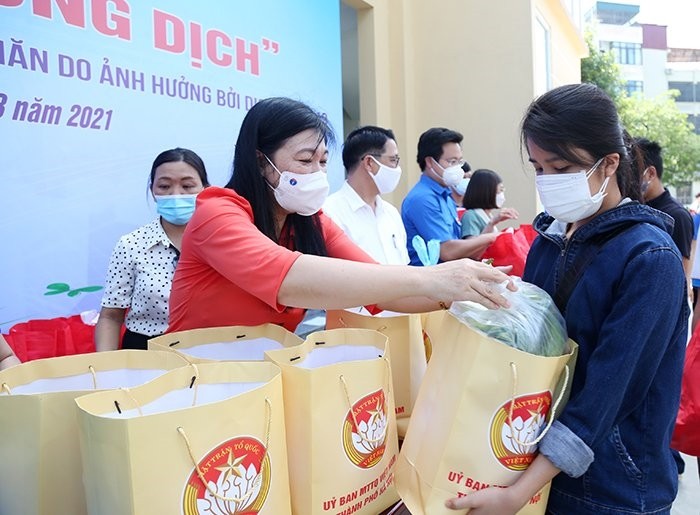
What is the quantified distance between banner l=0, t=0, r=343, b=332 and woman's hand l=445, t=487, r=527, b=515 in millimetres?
2012

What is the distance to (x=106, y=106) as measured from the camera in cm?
254

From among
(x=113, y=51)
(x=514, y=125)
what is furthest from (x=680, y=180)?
(x=113, y=51)

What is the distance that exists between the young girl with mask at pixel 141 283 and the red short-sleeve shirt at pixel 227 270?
72 centimetres

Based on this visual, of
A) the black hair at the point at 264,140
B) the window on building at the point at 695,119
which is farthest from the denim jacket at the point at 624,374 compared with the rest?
the window on building at the point at 695,119

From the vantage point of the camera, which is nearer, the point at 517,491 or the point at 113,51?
the point at 517,491

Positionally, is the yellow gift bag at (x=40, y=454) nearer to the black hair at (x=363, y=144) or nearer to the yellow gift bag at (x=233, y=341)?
the yellow gift bag at (x=233, y=341)

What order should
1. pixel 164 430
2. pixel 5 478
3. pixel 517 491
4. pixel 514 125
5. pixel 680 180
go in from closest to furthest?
pixel 164 430, pixel 5 478, pixel 517 491, pixel 514 125, pixel 680 180

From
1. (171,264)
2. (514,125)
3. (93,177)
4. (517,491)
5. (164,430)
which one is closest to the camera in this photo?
(164,430)

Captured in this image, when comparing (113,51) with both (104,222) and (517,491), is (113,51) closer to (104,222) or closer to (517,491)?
(104,222)

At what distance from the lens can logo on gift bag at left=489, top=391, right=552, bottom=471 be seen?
0.95 meters

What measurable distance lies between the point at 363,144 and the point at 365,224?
17.5 inches

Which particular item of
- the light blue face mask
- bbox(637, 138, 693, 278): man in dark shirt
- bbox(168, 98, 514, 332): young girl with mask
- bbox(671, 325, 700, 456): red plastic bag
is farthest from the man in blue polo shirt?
bbox(168, 98, 514, 332): young girl with mask

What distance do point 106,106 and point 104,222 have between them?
1.76 ft

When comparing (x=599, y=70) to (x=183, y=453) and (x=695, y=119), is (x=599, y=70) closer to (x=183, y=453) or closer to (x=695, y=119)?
(x=183, y=453)
